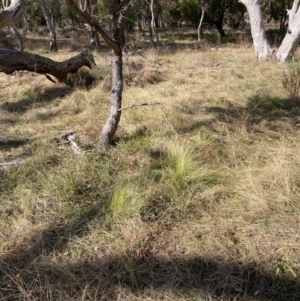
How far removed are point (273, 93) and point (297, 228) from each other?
3523mm

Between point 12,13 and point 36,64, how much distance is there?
2.70 metres

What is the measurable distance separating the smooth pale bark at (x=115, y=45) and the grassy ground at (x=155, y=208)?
0.81 feet

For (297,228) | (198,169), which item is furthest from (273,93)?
(297,228)

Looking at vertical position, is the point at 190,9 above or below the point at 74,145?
above

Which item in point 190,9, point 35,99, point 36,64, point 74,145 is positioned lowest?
point 74,145

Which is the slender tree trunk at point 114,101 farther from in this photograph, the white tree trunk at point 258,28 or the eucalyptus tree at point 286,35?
the white tree trunk at point 258,28

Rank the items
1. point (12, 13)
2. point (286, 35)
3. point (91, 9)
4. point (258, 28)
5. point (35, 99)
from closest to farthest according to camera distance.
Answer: point (12, 13) < point (91, 9) < point (35, 99) < point (286, 35) < point (258, 28)

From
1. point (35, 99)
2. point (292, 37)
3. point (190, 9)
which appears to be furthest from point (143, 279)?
point (190, 9)

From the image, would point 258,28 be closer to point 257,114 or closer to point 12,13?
point 257,114

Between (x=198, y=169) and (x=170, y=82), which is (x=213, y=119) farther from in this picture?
(x=170, y=82)

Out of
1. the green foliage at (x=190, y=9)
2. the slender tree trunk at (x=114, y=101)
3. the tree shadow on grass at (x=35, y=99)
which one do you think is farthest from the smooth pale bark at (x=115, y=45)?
the green foliage at (x=190, y=9)

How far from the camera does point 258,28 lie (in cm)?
805

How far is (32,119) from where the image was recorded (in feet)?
14.5

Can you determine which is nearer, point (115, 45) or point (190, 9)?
point (115, 45)
